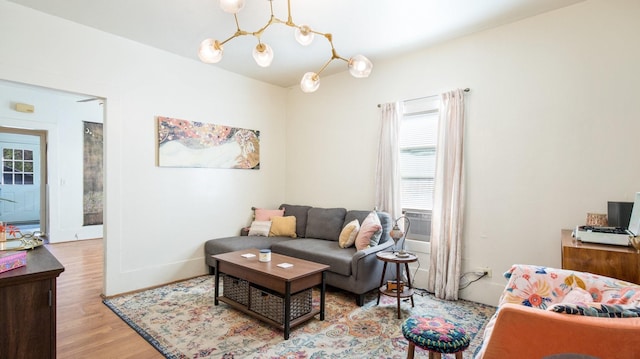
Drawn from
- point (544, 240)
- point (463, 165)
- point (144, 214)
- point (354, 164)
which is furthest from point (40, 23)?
point (544, 240)

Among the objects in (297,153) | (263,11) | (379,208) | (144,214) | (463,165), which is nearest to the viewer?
(263,11)

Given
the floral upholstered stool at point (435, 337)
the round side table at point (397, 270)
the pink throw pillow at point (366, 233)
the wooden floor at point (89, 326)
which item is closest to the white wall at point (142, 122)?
the wooden floor at point (89, 326)

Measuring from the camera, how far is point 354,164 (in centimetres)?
444

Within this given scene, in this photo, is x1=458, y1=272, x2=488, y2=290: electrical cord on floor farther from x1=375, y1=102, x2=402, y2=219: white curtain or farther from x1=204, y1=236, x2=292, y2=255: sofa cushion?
x1=204, y1=236, x2=292, y2=255: sofa cushion

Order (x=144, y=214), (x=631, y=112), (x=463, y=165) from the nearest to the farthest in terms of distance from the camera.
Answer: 1. (x=631, y=112)
2. (x=463, y=165)
3. (x=144, y=214)

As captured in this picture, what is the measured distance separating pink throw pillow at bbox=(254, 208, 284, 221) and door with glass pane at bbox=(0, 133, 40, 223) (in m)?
6.46

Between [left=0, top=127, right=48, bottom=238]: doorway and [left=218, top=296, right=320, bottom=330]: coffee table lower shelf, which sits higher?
[left=0, top=127, right=48, bottom=238]: doorway

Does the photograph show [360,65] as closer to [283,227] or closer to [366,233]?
[366,233]

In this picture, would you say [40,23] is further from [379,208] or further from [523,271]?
[523,271]

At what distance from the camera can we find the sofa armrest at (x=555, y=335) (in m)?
Answer: 1.16

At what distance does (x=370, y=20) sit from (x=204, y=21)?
1633mm

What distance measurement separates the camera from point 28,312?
1452mm

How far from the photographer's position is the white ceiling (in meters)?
2.80

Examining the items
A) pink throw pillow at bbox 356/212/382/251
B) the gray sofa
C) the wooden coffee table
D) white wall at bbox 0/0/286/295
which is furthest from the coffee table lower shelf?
white wall at bbox 0/0/286/295
